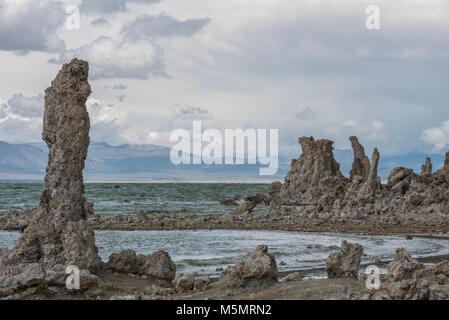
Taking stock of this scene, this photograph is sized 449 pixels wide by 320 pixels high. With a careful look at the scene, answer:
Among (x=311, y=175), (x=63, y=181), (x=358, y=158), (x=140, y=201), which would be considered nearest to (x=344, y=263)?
(x=63, y=181)

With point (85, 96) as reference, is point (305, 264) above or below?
below

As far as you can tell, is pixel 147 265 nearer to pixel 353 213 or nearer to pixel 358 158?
pixel 353 213

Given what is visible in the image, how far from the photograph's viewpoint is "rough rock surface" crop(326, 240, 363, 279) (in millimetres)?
12867

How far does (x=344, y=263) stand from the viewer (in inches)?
508

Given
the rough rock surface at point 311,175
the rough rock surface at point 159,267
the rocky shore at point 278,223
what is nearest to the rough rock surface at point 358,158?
the rough rock surface at point 311,175

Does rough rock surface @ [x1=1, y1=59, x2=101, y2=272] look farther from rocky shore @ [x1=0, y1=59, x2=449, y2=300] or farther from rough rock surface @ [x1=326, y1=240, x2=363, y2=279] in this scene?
rough rock surface @ [x1=326, y1=240, x2=363, y2=279]

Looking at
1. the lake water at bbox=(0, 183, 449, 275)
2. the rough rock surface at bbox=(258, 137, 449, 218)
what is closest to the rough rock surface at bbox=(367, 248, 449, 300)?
the lake water at bbox=(0, 183, 449, 275)

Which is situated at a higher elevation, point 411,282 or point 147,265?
point 411,282

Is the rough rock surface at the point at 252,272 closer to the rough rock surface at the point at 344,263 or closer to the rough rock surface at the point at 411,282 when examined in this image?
the rough rock surface at the point at 344,263

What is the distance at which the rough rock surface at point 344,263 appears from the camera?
42.2ft
